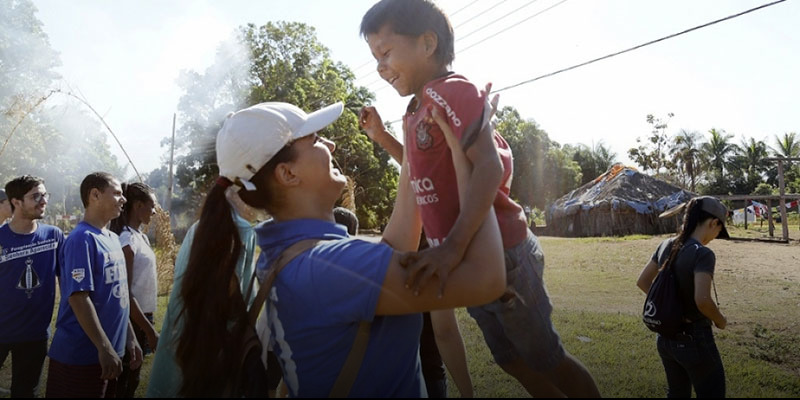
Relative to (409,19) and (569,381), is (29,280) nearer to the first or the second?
(409,19)

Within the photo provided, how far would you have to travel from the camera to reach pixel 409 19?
2168mm

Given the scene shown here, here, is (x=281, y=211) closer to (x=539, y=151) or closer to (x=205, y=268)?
(x=205, y=268)

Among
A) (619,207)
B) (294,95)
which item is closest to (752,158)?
(619,207)

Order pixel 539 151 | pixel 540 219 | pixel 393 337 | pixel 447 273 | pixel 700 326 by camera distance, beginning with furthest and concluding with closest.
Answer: pixel 540 219 < pixel 539 151 < pixel 700 326 < pixel 393 337 < pixel 447 273

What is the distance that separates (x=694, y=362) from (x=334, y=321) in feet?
9.70

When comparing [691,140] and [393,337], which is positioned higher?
[691,140]

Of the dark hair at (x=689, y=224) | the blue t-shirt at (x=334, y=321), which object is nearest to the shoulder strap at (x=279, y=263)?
the blue t-shirt at (x=334, y=321)

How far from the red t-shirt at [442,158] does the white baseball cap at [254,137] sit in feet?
1.52

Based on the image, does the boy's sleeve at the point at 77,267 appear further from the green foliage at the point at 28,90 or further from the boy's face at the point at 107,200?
the green foliage at the point at 28,90

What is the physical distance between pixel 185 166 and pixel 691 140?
47.8 m

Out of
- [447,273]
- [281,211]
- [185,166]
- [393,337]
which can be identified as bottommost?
[393,337]

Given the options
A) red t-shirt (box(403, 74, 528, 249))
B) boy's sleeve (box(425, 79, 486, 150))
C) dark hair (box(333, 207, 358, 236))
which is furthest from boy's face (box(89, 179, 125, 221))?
boy's sleeve (box(425, 79, 486, 150))

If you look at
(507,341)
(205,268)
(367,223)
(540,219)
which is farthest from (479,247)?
(540,219)

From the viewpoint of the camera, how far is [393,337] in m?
1.52
